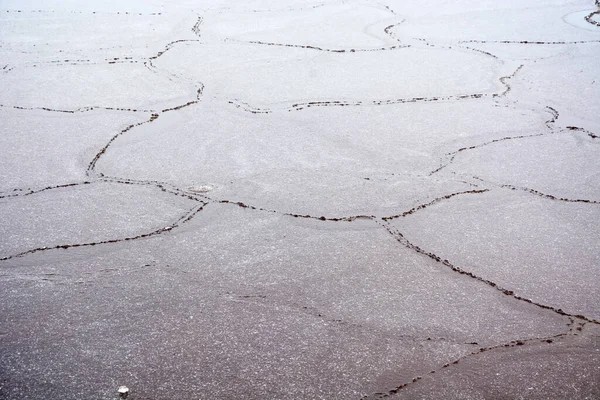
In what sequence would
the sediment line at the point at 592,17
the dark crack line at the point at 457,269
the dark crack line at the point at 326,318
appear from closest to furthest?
the dark crack line at the point at 326,318 < the dark crack line at the point at 457,269 < the sediment line at the point at 592,17

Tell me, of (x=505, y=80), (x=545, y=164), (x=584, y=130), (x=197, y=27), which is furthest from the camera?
(x=197, y=27)

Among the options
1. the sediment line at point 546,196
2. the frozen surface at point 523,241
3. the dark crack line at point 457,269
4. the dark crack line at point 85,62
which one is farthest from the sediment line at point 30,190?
the dark crack line at point 85,62

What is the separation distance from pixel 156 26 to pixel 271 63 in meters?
2.18

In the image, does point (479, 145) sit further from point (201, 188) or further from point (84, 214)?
point (84, 214)

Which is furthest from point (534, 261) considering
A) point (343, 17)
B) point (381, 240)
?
point (343, 17)

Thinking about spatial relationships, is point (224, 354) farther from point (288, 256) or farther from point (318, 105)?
point (318, 105)

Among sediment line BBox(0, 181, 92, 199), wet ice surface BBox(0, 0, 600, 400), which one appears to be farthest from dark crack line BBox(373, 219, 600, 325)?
sediment line BBox(0, 181, 92, 199)

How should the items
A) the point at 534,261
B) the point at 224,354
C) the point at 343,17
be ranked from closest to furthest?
the point at 224,354 < the point at 534,261 < the point at 343,17

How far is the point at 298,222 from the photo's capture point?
11.4ft

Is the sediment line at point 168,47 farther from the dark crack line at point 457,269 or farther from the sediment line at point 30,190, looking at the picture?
the dark crack line at point 457,269

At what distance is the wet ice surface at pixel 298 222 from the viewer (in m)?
2.45

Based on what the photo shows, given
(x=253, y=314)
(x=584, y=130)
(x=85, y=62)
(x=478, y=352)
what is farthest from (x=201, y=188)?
(x=85, y=62)

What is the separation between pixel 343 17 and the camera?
8.34 meters

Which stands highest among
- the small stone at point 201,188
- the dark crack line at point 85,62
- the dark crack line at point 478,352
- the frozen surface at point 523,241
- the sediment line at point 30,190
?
the dark crack line at point 85,62
